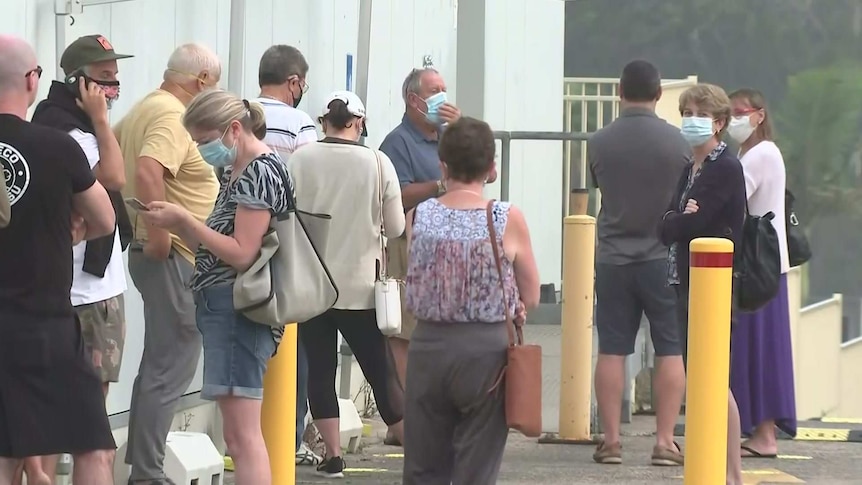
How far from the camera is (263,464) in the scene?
604 centimetres

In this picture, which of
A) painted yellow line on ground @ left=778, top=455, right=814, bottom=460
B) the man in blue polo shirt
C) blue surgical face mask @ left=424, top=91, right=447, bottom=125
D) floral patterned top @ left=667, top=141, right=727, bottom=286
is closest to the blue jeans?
the man in blue polo shirt

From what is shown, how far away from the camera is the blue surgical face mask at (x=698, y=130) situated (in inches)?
294

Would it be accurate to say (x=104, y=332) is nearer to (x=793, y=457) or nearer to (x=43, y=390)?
(x=43, y=390)

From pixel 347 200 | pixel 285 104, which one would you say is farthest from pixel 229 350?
pixel 285 104

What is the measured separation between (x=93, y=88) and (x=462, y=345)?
152 centimetres

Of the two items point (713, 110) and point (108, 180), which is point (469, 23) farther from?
point (108, 180)

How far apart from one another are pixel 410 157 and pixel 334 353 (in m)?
1.03

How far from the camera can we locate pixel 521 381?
590cm

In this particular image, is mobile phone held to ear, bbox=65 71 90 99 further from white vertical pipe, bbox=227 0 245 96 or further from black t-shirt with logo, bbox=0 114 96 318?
white vertical pipe, bbox=227 0 245 96

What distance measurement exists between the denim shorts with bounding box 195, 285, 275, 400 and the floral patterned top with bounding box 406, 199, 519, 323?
0.57 metres

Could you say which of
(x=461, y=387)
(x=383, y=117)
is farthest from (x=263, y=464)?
(x=383, y=117)

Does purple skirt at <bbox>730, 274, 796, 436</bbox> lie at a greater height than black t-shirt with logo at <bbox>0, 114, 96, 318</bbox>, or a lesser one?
lesser

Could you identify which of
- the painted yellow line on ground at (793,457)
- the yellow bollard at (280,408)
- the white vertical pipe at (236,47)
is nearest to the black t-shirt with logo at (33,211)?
the yellow bollard at (280,408)

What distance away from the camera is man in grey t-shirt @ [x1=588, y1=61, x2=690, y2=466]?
8578 mm
